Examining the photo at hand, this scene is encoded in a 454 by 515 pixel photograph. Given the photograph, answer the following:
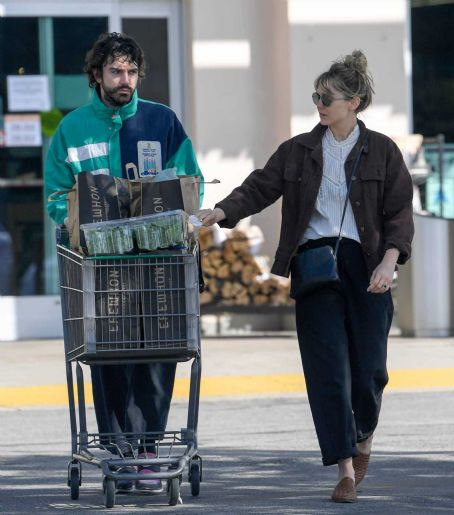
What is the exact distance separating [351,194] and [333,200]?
3.4 inches

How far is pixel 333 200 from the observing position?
242 inches

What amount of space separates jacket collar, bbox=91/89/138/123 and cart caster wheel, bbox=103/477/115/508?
1.54 metres

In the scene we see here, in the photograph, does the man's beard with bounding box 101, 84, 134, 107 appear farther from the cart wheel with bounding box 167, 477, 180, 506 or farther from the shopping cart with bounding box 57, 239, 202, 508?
the cart wheel with bounding box 167, 477, 180, 506

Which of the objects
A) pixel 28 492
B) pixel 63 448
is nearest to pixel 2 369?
pixel 63 448

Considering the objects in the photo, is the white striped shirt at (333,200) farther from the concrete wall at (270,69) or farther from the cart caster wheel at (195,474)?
the concrete wall at (270,69)

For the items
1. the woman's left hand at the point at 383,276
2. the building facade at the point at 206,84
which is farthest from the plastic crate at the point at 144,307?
the building facade at the point at 206,84

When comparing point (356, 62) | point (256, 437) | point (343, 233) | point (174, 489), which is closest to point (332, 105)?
point (356, 62)

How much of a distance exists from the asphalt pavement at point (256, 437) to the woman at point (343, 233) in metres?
0.40

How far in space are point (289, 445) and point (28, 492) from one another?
1.81 m

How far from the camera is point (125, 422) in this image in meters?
6.27

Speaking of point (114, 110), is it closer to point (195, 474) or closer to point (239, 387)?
point (195, 474)

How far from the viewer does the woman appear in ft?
20.0

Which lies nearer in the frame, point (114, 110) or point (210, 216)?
point (210, 216)

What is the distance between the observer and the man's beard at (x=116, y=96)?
20.5 feet
